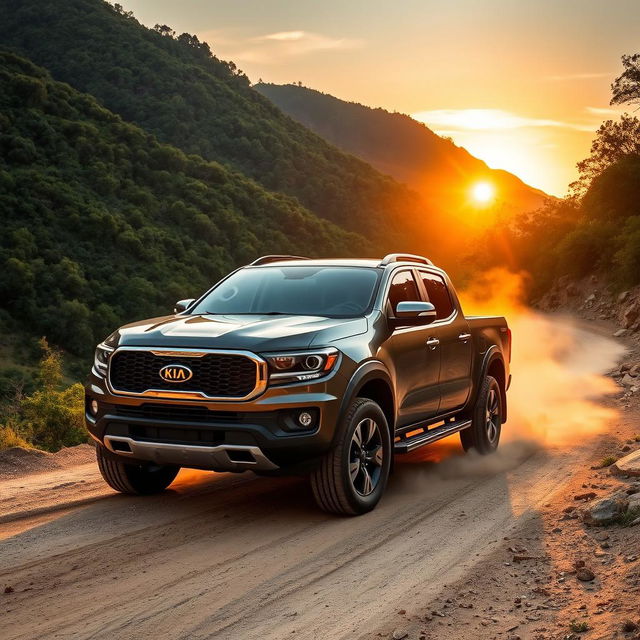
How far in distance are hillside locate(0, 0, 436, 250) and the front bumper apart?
3089 inches

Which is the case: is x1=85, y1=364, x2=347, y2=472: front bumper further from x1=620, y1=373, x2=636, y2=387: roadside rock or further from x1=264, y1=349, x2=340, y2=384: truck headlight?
x1=620, y1=373, x2=636, y2=387: roadside rock

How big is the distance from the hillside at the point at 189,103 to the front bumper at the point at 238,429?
78459mm

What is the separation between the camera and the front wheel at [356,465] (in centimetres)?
633

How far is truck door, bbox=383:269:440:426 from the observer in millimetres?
7211

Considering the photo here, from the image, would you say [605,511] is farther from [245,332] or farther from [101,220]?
[101,220]

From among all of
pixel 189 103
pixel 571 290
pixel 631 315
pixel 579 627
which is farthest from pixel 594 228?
pixel 189 103

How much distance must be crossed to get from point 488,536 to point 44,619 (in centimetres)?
312

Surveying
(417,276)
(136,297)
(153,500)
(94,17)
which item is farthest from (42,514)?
(94,17)

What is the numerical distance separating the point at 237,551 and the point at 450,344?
10.9ft

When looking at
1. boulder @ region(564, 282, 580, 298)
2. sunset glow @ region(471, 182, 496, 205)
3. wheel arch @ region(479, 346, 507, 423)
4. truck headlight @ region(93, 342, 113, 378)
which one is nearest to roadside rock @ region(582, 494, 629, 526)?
wheel arch @ region(479, 346, 507, 423)

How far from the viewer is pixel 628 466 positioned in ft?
25.6

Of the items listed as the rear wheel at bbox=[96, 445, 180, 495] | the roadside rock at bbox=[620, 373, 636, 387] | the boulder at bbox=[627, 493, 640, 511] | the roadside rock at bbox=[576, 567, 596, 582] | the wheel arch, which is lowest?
the roadside rock at bbox=[620, 373, 636, 387]

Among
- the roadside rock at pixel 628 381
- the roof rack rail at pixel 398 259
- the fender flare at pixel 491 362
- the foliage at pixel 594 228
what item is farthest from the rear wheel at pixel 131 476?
the foliage at pixel 594 228

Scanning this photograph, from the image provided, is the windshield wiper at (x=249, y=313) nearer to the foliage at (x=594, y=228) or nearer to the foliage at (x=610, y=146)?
the foliage at (x=594, y=228)
